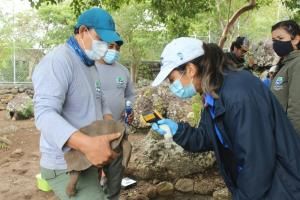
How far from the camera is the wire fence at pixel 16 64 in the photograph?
40.9ft

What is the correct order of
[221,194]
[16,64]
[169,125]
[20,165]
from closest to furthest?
[169,125], [221,194], [20,165], [16,64]

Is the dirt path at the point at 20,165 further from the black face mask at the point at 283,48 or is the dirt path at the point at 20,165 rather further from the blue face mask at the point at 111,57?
the black face mask at the point at 283,48

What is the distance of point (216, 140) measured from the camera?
2.08 metres

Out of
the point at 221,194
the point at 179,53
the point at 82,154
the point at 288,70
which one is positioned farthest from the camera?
the point at 221,194

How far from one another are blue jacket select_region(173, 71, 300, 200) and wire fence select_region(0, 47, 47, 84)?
37.5 feet

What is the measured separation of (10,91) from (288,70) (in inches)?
421

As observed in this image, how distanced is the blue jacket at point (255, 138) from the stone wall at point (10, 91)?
1111 centimetres

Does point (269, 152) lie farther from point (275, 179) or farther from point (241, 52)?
point (241, 52)

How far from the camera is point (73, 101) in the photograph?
6.97ft

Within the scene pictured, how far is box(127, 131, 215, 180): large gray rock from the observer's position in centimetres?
496

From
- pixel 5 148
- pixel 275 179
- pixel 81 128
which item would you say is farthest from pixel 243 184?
pixel 5 148

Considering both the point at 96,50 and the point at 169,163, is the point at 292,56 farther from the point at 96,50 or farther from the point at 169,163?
the point at 169,163

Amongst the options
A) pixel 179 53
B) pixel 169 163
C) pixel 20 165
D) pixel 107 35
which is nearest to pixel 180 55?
pixel 179 53

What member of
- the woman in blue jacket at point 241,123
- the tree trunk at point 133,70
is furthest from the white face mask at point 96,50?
the tree trunk at point 133,70
